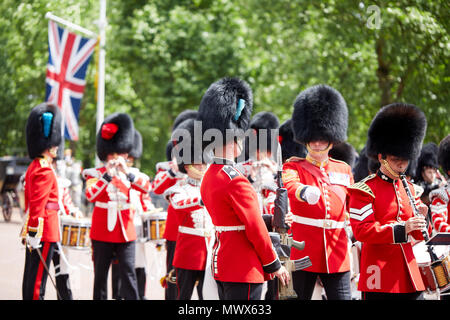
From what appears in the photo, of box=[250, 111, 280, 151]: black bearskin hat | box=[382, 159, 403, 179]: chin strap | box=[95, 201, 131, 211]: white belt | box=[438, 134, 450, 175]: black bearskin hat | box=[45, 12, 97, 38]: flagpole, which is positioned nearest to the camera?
box=[382, 159, 403, 179]: chin strap

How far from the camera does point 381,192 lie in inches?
171

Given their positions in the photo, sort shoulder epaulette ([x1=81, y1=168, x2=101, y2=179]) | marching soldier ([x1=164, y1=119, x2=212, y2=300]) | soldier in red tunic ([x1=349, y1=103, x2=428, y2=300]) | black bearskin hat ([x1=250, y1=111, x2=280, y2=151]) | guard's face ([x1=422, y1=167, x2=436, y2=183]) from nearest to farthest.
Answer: soldier in red tunic ([x1=349, y1=103, x2=428, y2=300]) < marching soldier ([x1=164, y1=119, x2=212, y2=300]) < shoulder epaulette ([x1=81, y1=168, x2=101, y2=179]) < black bearskin hat ([x1=250, y1=111, x2=280, y2=151]) < guard's face ([x1=422, y1=167, x2=436, y2=183])

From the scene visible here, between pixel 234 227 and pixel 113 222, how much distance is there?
8.77 ft

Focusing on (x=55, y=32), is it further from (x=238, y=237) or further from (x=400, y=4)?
(x=238, y=237)

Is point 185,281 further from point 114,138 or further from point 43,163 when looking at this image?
point 114,138

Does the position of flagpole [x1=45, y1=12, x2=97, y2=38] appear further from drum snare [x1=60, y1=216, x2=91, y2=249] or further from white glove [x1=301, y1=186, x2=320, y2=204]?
white glove [x1=301, y1=186, x2=320, y2=204]

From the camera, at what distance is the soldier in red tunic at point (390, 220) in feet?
13.9

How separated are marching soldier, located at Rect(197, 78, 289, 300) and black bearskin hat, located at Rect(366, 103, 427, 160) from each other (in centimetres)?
99

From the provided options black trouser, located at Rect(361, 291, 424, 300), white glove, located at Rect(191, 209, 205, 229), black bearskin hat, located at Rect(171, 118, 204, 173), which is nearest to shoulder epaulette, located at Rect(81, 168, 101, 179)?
black bearskin hat, located at Rect(171, 118, 204, 173)

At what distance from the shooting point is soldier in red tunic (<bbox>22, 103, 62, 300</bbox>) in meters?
5.99

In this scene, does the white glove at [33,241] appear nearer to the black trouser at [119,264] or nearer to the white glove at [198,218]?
the black trouser at [119,264]
